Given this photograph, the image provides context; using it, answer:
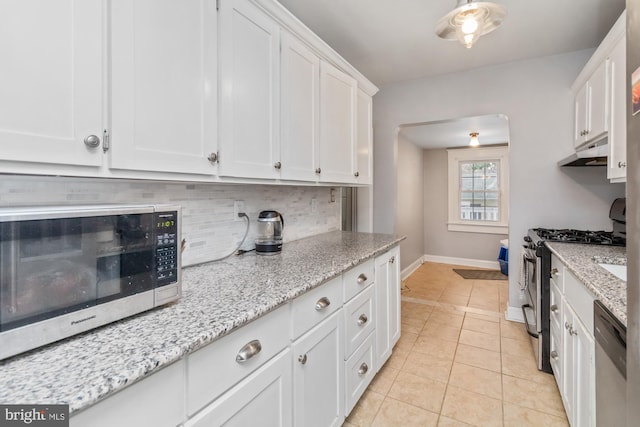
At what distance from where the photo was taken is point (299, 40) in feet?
5.97

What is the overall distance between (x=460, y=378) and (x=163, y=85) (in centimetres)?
240

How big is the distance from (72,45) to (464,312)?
11.8 ft

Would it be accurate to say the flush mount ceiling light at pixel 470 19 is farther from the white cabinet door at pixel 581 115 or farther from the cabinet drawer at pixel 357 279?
the cabinet drawer at pixel 357 279

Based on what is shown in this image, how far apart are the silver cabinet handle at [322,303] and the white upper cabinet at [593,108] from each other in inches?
79.2

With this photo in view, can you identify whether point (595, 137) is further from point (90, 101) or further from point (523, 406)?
point (90, 101)

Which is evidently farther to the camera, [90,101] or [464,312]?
[464,312]

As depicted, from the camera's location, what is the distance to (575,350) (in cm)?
146

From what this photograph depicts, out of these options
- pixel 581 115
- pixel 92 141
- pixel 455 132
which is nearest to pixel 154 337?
pixel 92 141

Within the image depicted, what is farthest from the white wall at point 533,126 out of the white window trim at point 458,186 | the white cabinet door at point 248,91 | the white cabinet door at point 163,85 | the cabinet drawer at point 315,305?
the white cabinet door at point 163,85

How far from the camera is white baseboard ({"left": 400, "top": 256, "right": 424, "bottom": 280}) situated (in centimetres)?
463

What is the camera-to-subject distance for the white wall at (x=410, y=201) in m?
4.50

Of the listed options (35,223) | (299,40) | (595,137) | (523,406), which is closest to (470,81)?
(595,137)

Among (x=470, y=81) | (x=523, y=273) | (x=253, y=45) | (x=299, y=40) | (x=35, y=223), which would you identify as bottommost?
(x=523, y=273)

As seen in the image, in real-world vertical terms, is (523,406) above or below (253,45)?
below
